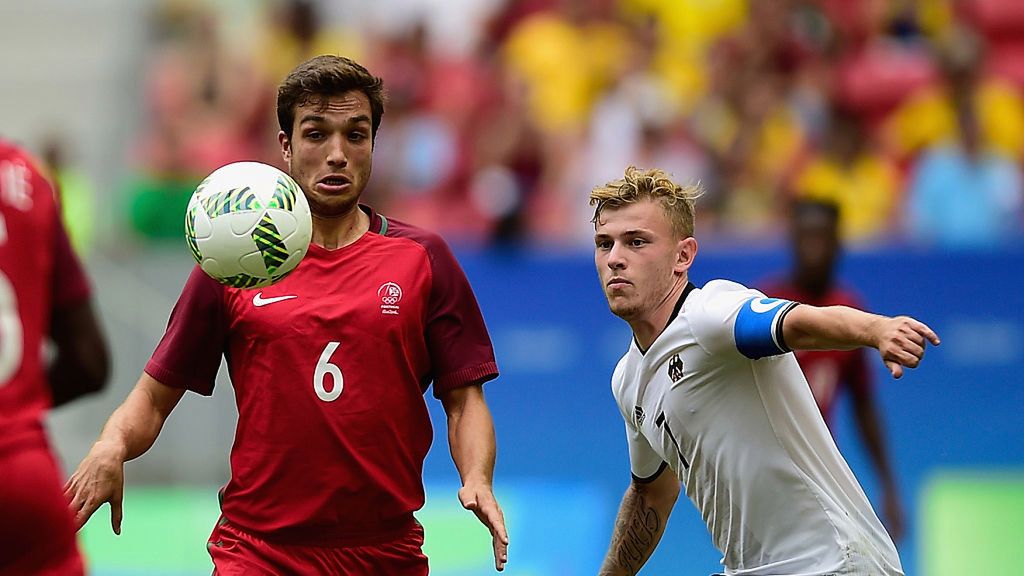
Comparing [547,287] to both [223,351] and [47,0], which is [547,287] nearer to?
[223,351]

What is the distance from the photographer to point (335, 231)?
594cm

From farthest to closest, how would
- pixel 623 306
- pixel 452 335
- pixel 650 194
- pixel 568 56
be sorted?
1. pixel 568 56
2. pixel 452 335
3. pixel 650 194
4. pixel 623 306

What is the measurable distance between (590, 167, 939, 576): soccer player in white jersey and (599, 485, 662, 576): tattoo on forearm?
1.21 feet

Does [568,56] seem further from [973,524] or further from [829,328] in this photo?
[829,328]

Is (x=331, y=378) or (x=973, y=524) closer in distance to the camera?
(x=331, y=378)

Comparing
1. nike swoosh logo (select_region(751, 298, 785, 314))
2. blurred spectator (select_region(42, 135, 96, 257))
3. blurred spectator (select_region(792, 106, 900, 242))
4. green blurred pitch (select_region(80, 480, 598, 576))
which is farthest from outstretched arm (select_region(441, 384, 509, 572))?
blurred spectator (select_region(42, 135, 96, 257))

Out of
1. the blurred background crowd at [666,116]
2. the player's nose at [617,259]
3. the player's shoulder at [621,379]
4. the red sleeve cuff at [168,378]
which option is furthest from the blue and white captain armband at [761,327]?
the blurred background crowd at [666,116]

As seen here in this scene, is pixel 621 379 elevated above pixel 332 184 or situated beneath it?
situated beneath

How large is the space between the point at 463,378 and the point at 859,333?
1656 millimetres

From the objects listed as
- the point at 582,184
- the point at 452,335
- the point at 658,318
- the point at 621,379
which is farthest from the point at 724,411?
the point at 582,184

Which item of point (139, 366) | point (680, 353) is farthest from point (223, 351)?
point (139, 366)

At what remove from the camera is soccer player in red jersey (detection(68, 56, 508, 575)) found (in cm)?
563

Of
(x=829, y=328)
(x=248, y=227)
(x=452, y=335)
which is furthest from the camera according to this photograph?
(x=452, y=335)

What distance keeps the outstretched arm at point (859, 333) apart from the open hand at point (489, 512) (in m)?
1.19
